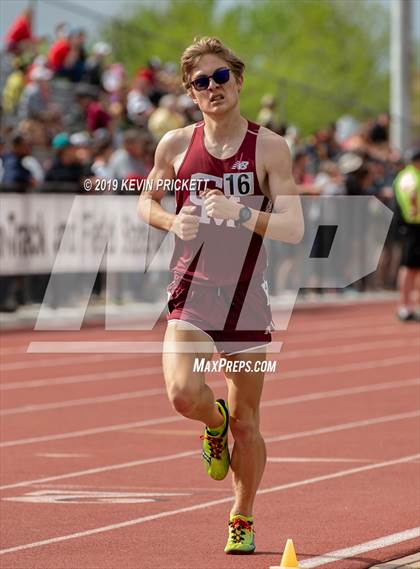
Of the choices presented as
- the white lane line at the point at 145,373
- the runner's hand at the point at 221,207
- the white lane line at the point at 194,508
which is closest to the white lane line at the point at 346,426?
the white lane line at the point at 194,508

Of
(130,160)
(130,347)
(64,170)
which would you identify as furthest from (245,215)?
(130,160)

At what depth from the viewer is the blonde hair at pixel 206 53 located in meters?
7.82

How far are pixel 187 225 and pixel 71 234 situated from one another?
1483 centimetres

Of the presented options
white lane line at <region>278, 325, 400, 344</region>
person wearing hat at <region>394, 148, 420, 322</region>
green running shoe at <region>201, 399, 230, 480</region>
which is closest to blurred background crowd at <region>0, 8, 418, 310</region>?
person wearing hat at <region>394, 148, 420, 322</region>

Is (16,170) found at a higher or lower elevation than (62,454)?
higher

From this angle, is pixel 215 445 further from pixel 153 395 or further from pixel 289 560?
pixel 153 395

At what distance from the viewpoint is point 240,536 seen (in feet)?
26.0

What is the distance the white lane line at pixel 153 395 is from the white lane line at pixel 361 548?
589cm

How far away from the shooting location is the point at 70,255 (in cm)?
2231

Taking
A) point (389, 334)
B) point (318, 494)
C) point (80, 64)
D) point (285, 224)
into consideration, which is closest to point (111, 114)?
point (80, 64)

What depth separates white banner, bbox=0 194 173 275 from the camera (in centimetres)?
2155

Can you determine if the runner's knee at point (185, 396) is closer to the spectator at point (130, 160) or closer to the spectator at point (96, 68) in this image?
the spectator at point (130, 160)

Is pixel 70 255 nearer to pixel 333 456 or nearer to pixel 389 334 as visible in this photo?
pixel 389 334

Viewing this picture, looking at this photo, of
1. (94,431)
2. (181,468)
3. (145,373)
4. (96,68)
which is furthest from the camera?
(96,68)
